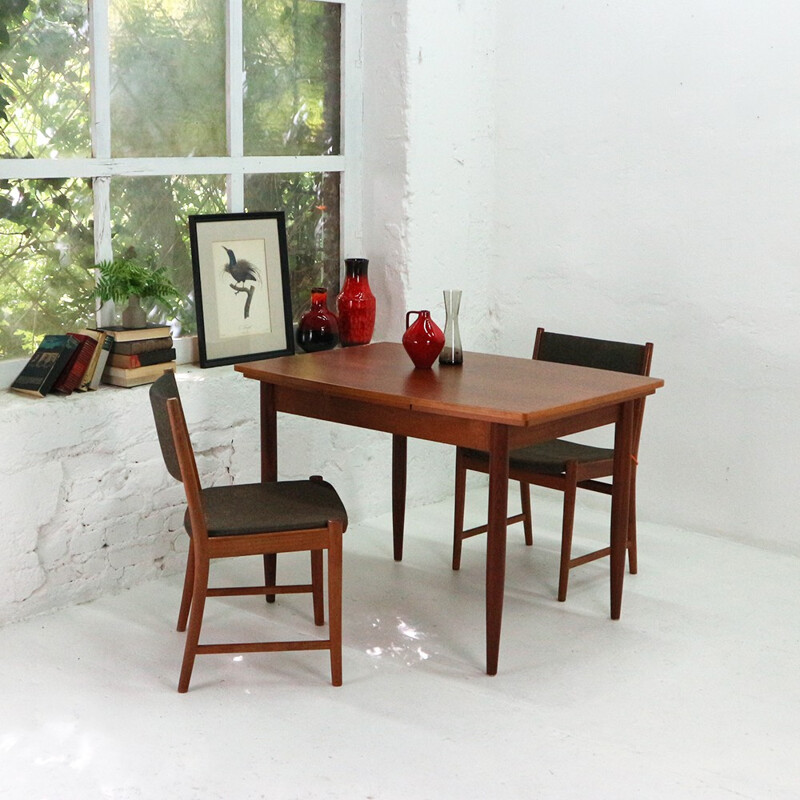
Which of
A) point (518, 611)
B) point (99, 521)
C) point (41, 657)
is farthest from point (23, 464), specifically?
point (518, 611)

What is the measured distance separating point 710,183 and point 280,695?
8.43ft

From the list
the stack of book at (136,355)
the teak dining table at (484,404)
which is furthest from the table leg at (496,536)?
the stack of book at (136,355)

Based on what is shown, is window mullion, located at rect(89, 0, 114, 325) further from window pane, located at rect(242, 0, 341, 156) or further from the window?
window pane, located at rect(242, 0, 341, 156)

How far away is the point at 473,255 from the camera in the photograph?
5043 millimetres

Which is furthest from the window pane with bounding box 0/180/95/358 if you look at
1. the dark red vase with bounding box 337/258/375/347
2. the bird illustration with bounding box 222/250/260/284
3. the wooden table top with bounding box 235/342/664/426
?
the dark red vase with bounding box 337/258/375/347

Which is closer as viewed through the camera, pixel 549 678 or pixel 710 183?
pixel 549 678

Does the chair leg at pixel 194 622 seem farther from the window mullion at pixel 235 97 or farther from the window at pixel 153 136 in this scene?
the window mullion at pixel 235 97

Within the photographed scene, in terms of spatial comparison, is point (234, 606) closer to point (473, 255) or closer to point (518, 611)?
point (518, 611)

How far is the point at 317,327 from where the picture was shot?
14.8 ft

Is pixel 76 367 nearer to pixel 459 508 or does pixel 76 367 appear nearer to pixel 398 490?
pixel 398 490

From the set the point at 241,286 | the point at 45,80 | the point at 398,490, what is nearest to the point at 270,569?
the point at 398,490

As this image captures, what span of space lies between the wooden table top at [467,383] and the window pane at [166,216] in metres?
0.68

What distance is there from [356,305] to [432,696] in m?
1.83

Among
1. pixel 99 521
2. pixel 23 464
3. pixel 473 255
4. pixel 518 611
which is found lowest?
pixel 518 611
